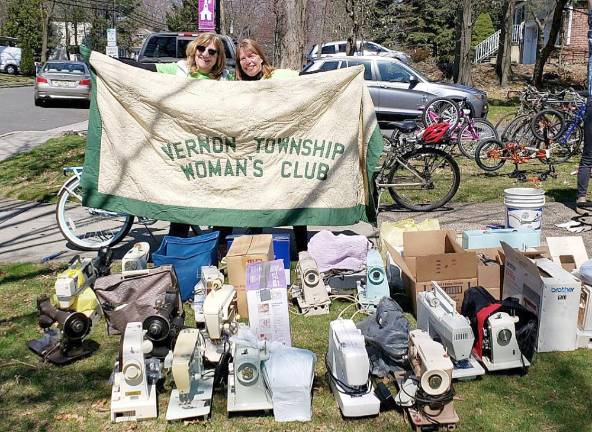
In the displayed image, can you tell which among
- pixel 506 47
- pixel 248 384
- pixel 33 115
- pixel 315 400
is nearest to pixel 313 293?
pixel 315 400

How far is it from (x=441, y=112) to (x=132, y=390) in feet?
35.5

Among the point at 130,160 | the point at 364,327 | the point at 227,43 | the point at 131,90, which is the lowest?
the point at 364,327

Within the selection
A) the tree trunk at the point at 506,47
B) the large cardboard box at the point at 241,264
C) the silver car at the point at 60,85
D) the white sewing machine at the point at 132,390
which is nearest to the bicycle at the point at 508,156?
the large cardboard box at the point at 241,264

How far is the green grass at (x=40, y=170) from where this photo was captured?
8977 mm

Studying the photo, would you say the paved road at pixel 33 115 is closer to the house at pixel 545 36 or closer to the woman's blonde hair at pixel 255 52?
the woman's blonde hair at pixel 255 52

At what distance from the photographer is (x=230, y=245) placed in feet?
18.6

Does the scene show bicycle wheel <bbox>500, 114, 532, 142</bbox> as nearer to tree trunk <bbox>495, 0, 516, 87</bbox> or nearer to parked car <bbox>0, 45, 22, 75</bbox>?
tree trunk <bbox>495, 0, 516, 87</bbox>

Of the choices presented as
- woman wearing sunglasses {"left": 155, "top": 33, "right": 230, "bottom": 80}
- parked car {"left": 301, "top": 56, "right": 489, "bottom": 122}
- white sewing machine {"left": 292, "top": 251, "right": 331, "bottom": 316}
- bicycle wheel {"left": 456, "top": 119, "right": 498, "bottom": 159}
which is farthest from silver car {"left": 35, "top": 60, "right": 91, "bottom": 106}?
white sewing machine {"left": 292, "top": 251, "right": 331, "bottom": 316}

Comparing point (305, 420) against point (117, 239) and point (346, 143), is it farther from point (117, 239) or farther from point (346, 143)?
point (117, 239)

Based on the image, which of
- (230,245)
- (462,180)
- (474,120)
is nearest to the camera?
(230,245)

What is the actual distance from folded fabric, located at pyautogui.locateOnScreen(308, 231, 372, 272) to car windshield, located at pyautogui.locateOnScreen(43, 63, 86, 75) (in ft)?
57.8

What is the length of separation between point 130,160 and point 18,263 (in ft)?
4.97

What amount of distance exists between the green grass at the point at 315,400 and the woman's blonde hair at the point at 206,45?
8.67ft

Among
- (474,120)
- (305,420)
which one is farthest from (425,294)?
(474,120)
